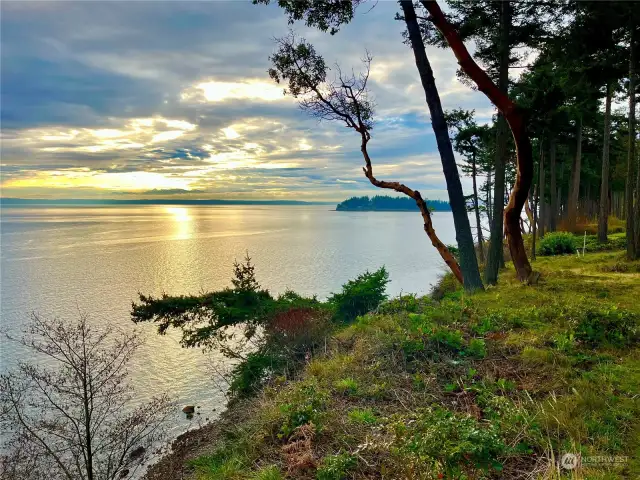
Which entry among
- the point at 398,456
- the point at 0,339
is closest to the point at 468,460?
the point at 398,456

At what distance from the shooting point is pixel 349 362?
6.48m

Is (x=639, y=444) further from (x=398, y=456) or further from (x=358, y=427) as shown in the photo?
(x=358, y=427)

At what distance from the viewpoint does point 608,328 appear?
6652 mm

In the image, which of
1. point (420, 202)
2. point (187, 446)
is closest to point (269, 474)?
point (187, 446)

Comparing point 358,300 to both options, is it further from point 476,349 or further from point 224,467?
point 224,467

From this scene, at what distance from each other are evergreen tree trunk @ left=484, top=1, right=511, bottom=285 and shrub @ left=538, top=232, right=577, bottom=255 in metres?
11.3

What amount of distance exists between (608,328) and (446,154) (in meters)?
6.47

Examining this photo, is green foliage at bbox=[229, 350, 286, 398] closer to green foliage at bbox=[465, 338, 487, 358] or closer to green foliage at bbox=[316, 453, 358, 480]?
green foliage at bbox=[465, 338, 487, 358]

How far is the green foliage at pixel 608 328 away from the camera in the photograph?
6281 mm

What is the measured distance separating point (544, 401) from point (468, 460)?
1572 mm

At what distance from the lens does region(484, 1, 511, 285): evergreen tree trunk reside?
41.7ft

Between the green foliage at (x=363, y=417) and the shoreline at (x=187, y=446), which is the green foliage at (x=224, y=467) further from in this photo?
the shoreline at (x=187, y=446)

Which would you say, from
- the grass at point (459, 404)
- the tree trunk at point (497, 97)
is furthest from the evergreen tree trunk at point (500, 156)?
the grass at point (459, 404)

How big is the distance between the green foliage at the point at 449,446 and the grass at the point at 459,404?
0.03 ft
